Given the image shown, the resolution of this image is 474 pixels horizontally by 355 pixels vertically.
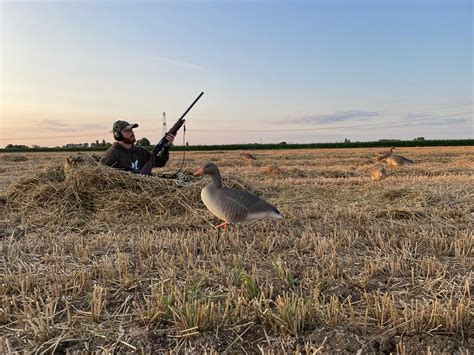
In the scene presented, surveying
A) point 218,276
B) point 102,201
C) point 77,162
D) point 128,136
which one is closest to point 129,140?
point 128,136

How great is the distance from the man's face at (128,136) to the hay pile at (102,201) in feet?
2.24

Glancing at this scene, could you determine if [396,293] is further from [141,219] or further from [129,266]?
[141,219]

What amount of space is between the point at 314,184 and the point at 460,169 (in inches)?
257

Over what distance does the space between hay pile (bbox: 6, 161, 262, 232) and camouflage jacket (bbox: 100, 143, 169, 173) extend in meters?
0.42

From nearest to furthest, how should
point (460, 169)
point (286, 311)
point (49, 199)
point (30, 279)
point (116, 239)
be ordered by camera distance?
point (286, 311) < point (30, 279) < point (116, 239) < point (49, 199) < point (460, 169)

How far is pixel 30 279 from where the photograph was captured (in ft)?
10.6

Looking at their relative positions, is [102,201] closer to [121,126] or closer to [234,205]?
[121,126]

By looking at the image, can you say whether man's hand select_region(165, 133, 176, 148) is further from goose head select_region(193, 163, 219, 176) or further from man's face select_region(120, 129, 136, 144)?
goose head select_region(193, 163, 219, 176)

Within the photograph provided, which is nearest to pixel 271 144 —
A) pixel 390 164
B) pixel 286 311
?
pixel 390 164

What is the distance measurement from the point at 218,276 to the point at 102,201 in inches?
153

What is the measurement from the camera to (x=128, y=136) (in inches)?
283

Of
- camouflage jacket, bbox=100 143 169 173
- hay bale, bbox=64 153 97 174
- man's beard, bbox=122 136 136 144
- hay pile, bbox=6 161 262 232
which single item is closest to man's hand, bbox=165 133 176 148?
camouflage jacket, bbox=100 143 169 173

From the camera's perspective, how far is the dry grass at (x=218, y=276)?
2385 millimetres

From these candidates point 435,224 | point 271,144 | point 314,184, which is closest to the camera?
point 435,224
